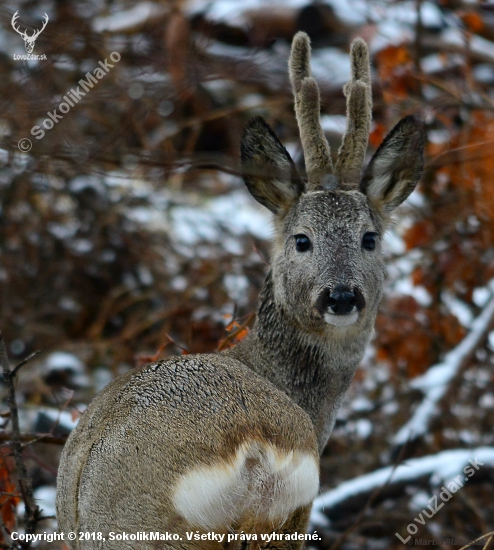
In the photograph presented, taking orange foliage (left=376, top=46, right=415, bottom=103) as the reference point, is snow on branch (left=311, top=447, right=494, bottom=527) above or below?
below

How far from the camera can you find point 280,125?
1283cm

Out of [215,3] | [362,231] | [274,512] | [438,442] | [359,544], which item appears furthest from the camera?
[215,3]

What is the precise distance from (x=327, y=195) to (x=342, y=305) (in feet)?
2.58

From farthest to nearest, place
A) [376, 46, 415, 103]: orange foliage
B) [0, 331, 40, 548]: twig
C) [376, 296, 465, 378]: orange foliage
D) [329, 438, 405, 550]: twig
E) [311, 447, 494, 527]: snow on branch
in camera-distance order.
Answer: [376, 46, 415, 103]: orange foliage
[376, 296, 465, 378]: orange foliage
[311, 447, 494, 527]: snow on branch
[329, 438, 405, 550]: twig
[0, 331, 40, 548]: twig

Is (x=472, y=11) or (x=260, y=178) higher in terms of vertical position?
(x=260, y=178)

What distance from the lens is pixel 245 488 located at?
11.1 ft

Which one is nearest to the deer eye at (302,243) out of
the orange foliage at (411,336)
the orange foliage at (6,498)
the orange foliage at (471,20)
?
the orange foliage at (6,498)

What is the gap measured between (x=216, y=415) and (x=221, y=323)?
18.0 ft

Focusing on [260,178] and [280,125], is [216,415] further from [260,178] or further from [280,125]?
[280,125]

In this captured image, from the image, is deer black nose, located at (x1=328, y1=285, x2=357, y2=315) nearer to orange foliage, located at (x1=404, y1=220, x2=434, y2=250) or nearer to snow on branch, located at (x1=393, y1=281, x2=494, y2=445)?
snow on branch, located at (x1=393, y1=281, x2=494, y2=445)

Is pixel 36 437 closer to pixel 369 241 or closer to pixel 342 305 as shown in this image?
pixel 342 305

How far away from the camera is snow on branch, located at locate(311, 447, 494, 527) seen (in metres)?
6.90

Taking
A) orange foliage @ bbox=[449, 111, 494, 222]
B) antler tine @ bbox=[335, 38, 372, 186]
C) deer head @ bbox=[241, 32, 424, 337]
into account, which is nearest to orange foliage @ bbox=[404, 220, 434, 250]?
orange foliage @ bbox=[449, 111, 494, 222]

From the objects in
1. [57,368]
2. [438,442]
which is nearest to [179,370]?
[438,442]
